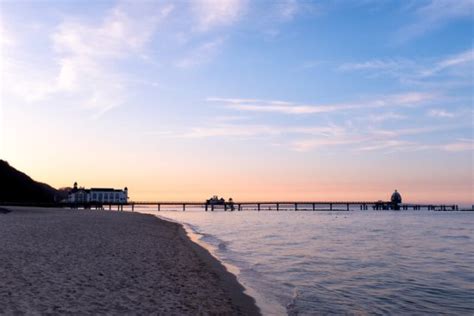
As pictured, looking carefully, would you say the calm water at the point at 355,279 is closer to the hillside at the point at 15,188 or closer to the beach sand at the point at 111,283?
the beach sand at the point at 111,283

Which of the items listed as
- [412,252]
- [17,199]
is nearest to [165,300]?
[412,252]

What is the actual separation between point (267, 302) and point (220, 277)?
3.37 m

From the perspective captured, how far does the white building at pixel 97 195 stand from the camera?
159625 millimetres

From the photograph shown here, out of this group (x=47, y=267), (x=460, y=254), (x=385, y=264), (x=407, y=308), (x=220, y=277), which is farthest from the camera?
(x=460, y=254)

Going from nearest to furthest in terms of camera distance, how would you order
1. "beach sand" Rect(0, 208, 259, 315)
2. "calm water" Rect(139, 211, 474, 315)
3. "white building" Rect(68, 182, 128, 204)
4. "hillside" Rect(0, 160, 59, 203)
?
"beach sand" Rect(0, 208, 259, 315), "calm water" Rect(139, 211, 474, 315), "hillside" Rect(0, 160, 59, 203), "white building" Rect(68, 182, 128, 204)

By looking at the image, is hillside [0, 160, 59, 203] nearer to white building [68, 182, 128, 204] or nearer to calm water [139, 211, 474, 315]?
white building [68, 182, 128, 204]

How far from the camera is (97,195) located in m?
164

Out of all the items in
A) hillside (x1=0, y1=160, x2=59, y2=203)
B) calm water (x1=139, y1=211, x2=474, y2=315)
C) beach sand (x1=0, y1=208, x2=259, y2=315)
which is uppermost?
hillside (x1=0, y1=160, x2=59, y2=203)

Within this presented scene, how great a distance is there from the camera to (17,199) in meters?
139

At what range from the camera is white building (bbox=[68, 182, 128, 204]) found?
160 metres

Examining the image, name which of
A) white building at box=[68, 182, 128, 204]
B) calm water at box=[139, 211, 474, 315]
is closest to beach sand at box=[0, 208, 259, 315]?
calm water at box=[139, 211, 474, 315]

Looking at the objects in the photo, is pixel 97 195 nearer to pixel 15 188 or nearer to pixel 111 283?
pixel 15 188

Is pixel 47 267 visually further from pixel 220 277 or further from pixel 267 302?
pixel 267 302

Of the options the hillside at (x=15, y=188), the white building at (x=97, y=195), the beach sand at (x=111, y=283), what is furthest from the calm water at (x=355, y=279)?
the white building at (x=97, y=195)
